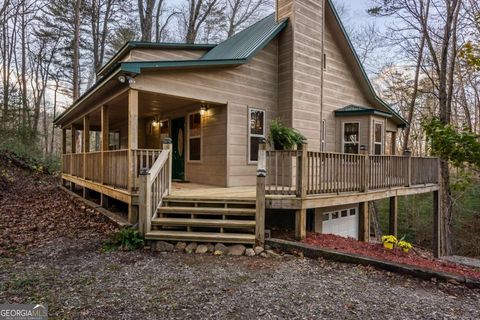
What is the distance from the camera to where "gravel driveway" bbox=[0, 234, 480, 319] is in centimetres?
321

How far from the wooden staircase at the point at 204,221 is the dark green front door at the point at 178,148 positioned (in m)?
3.78

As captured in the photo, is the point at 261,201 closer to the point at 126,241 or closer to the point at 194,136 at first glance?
the point at 126,241

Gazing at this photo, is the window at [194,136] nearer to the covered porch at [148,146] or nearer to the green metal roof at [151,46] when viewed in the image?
the covered porch at [148,146]

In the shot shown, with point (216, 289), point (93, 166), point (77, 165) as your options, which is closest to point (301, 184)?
point (216, 289)

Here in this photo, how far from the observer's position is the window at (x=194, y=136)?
355 inches

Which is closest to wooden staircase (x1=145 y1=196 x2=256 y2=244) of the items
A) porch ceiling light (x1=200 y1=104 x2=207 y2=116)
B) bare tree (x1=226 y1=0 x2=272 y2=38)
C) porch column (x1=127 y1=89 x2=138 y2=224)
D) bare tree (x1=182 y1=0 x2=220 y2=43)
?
porch column (x1=127 y1=89 x2=138 y2=224)

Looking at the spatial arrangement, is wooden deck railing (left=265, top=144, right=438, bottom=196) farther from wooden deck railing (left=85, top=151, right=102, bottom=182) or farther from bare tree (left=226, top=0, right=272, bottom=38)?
bare tree (left=226, top=0, right=272, bottom=38)

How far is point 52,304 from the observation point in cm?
326

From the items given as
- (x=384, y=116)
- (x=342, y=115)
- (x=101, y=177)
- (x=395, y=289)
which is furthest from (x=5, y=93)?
(x=395, y=289)

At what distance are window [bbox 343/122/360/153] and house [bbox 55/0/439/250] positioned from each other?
0.05 meters

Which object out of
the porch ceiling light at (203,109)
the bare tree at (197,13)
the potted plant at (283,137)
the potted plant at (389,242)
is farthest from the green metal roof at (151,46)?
the potted plant at (389,242)

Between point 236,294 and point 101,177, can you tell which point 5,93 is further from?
point 236,294

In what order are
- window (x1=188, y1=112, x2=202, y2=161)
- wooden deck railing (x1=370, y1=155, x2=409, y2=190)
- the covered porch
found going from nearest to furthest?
the covered porch, wooden deck railing (x1=370, y1=155, x2=409, y2=190), window (x1=188, y1=112, x2=202, y2=161)

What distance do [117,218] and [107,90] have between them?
3181mm
